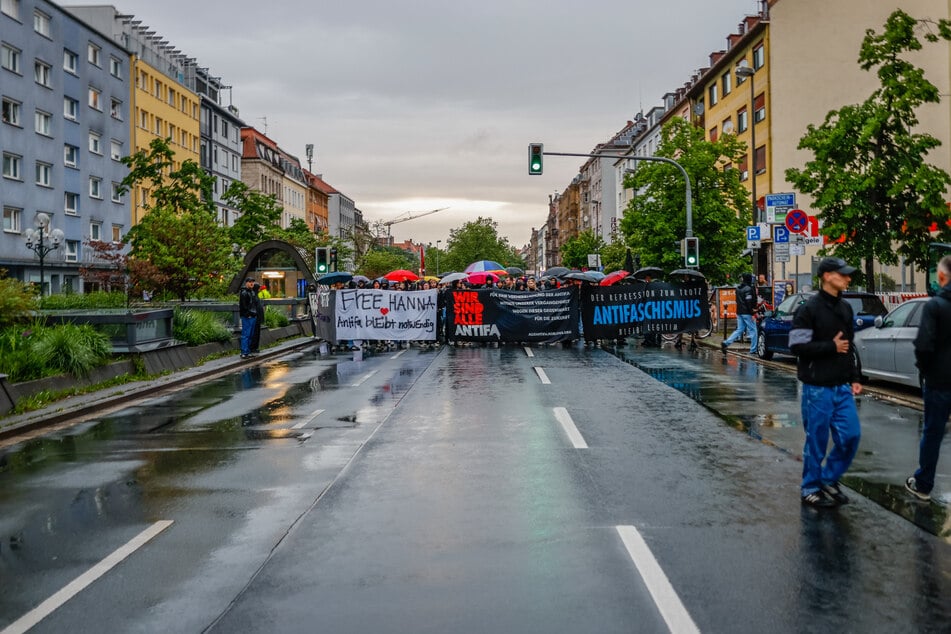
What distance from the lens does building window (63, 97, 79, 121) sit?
52622 millimetres

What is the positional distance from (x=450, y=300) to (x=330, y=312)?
11.6ft

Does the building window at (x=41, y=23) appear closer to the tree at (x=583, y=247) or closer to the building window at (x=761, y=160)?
the building window at (x=761, y=160)

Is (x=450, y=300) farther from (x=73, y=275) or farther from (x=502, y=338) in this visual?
(x=73, y=275)

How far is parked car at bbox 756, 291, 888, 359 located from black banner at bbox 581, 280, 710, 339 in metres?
3.92

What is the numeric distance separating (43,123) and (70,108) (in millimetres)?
3459

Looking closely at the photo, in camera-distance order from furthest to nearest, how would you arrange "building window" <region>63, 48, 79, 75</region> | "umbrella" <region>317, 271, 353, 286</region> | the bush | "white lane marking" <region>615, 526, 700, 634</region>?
1. "building window" <region>63, 48, 79, 75</region>
2. "umbrella" <region>317, 271, 353, 286</region>
3. the bush
4. "white lane marking" <region>615, 526, 700, 634</region>

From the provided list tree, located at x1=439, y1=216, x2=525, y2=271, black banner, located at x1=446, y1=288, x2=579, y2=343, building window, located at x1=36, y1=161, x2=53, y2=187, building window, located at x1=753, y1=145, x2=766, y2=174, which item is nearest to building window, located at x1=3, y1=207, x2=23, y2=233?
building window, located at x1=36, y1=161, x2=53, y2=187

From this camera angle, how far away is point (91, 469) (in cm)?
868

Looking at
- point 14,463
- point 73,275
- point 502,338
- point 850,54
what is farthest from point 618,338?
point 73,275

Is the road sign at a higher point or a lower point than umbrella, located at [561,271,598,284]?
higher

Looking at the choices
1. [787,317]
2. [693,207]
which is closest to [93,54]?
[693,207]

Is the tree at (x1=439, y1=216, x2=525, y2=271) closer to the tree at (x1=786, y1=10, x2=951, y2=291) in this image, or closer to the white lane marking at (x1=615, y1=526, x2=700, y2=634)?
the tree at (x1=786, y1=10, x2=951, y2=291)

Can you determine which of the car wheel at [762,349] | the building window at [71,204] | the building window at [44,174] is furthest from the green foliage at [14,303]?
the building window at [71,204]

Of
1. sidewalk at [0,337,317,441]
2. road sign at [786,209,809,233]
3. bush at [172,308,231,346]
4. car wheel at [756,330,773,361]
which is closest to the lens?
sidewalk at [0,337,317,441]
